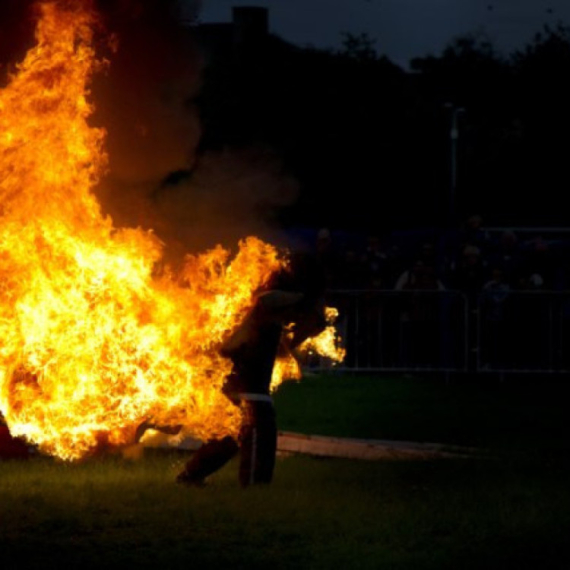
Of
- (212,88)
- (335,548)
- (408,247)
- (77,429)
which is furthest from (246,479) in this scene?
(212,88)

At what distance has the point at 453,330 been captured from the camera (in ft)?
66.1

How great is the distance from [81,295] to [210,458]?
1.46 m

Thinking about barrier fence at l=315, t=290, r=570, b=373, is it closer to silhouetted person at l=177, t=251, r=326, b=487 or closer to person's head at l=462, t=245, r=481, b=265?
person's head at l=462, t=245, r=481, b=265

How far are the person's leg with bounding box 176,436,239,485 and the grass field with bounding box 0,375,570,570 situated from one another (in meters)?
0.15

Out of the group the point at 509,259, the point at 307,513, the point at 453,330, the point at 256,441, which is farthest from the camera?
the point at 509,259

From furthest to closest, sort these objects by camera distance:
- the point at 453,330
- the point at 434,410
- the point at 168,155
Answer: the point at 453,330 < the point at 434,410 < the point at 168,155

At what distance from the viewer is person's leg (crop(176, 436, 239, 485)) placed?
11125mm

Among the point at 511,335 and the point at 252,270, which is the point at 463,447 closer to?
the point at 252,270

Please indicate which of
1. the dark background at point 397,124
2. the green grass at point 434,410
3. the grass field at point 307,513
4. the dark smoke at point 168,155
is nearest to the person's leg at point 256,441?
the grass field at point 307,513

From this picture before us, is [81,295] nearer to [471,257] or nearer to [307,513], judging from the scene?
[307,513]

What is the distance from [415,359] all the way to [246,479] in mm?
9347

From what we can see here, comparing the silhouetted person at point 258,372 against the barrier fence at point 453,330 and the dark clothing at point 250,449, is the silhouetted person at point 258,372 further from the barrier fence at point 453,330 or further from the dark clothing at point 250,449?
the barrier fence at point 453,330

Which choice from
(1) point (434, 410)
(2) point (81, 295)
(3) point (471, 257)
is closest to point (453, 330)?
(3) point (471, 257)

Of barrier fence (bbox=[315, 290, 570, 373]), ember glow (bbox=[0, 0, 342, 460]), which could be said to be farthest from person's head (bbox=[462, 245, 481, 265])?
ember glow (bbox=[0, 0, 342, 460])
